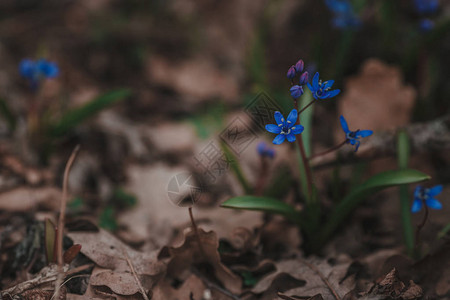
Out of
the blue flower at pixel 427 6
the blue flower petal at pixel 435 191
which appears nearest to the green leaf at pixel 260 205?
the blue flower petal at pixel 435 191

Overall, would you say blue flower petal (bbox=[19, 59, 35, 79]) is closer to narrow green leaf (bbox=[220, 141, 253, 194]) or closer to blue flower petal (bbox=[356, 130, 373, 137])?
narrow green leaf (bbox=[220, 141, 253, 194])

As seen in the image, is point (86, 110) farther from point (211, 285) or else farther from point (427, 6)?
point (427, 6)

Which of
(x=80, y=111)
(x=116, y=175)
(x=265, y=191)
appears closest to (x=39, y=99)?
(x=80, y=111)

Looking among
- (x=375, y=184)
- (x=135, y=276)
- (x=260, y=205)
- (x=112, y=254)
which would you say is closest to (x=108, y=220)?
(x=112, y=254)

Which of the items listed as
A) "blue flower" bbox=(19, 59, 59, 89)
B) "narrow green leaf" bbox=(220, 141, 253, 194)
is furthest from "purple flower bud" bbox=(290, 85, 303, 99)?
"blue flower" bbox=(19, 59, 59, 89)

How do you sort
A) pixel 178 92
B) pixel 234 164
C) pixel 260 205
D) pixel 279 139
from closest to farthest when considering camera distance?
pixel 279 139 → pixel 260 205 → pixel 234 164 → pixel 178 92

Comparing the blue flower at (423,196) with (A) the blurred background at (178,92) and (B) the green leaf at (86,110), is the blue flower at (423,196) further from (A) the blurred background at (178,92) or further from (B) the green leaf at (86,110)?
(B) the green leaf at (86,110)
